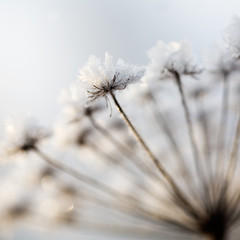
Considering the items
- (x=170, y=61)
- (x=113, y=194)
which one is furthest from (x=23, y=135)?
(x=170, y=61)

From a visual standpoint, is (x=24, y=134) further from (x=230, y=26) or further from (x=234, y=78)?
(x=234, y=78)

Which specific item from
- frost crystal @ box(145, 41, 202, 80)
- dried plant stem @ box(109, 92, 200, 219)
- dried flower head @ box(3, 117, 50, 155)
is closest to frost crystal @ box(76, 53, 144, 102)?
dried plant stem @ box(109, 92, 200, 219)

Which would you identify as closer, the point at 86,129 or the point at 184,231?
the point at 184,231

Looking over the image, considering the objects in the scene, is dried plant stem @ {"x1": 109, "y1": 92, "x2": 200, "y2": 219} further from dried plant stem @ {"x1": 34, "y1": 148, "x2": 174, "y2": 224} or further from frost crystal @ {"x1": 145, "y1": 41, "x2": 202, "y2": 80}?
frost crystal @ {"x1": 145, "y1": 41, "x2": 202, "y2": 80}

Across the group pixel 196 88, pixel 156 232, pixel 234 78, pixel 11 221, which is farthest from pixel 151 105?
pixel 11 221

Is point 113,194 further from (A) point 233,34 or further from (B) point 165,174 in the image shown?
(A) point 233,34
